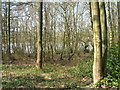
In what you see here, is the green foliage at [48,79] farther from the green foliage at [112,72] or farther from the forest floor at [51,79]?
the green foliage at [112,72]

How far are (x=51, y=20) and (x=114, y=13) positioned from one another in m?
6.98

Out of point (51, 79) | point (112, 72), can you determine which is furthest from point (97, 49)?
point (51, 79)

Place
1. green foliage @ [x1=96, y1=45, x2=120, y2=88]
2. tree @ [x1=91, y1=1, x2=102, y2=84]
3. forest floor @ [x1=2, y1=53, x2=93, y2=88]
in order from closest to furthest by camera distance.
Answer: green foliage @ [x1=96, y1=45, x2=120, y2=88] < tree @ [x1=91, y1=1, x2=102, y2=84] < forest floor @ [x1=2, y1=53, x2=93, y2=88]

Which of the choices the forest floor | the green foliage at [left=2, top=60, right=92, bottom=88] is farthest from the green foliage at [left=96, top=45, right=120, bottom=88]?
the green foliage at [left=2, top=60, right=92, bottom=88]

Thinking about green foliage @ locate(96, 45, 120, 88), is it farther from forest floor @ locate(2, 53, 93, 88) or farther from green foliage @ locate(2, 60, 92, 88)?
green foliage @ locate(2, 60, 92, 88)

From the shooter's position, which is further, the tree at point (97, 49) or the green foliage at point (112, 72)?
the tree at point (97, 49)

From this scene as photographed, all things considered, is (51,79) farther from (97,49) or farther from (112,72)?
(97,49)

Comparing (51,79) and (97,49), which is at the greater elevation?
(97,49)

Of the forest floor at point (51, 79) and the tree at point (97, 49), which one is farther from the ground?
the tree at point (97, 49)

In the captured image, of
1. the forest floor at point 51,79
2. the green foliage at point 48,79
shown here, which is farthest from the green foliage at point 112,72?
the green foliage at point 48,79

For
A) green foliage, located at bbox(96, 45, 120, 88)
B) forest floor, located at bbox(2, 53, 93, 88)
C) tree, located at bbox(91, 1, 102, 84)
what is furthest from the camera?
forest floor, located at bbox(2, 53, 93, 88)

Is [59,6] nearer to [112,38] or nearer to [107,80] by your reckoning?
[112,38]

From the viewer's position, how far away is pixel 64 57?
17.4 meters

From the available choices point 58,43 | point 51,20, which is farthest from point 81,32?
point 51,20
